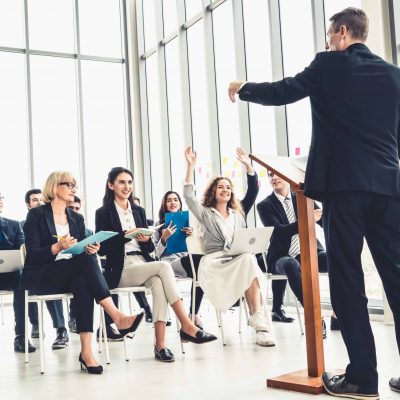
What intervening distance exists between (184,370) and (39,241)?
1.19 metres

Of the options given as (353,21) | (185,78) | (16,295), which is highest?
(185,78)

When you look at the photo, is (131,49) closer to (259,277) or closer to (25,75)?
(25,75)

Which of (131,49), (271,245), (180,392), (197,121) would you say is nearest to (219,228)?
(271,245)

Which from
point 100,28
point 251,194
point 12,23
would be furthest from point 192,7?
point 251,194

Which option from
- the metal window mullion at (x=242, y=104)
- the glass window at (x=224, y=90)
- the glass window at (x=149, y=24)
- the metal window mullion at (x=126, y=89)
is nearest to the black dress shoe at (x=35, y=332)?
the metal window mullion at (x=242, y=104)

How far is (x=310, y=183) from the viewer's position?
2.27m

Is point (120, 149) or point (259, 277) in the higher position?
point (120, 149)

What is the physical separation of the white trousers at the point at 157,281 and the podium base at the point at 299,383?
1.08m

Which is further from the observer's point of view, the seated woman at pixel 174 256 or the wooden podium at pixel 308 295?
the seated woman at pixel 174 256

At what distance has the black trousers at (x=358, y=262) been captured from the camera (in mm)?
2193

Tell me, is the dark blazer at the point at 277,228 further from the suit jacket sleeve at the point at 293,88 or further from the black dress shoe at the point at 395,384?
the suit jacket sleeve at the point at 293,88

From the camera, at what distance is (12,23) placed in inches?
314

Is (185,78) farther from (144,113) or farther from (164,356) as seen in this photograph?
(164,356)

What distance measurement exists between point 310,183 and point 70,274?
5.58ft
